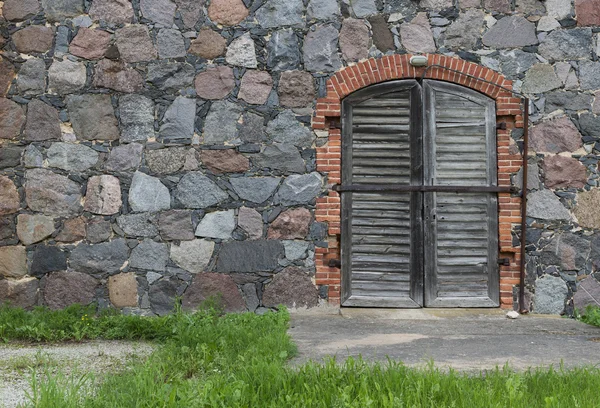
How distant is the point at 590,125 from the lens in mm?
6004

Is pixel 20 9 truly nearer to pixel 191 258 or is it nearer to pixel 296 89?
pixel 296 89

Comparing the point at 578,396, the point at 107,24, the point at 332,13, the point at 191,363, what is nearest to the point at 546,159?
the point at 332,13

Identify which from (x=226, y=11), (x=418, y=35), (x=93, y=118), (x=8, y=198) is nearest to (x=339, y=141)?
(x=418, y=35)

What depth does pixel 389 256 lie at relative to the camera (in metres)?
6.01

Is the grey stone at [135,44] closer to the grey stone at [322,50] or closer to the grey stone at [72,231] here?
the grey stone at [322,50]

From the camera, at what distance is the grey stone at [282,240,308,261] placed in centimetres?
594

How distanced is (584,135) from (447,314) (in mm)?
2303

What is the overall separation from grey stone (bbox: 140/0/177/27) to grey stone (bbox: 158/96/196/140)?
31.8 inches

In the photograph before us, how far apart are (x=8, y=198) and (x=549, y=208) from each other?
545 cm

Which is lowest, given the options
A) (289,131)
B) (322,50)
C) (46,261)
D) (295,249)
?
(46,261)

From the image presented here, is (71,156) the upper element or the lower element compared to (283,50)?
lower

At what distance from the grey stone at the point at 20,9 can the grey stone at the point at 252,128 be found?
2414mm

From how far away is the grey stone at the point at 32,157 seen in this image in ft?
19.5

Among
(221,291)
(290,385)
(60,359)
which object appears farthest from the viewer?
(221,291)
